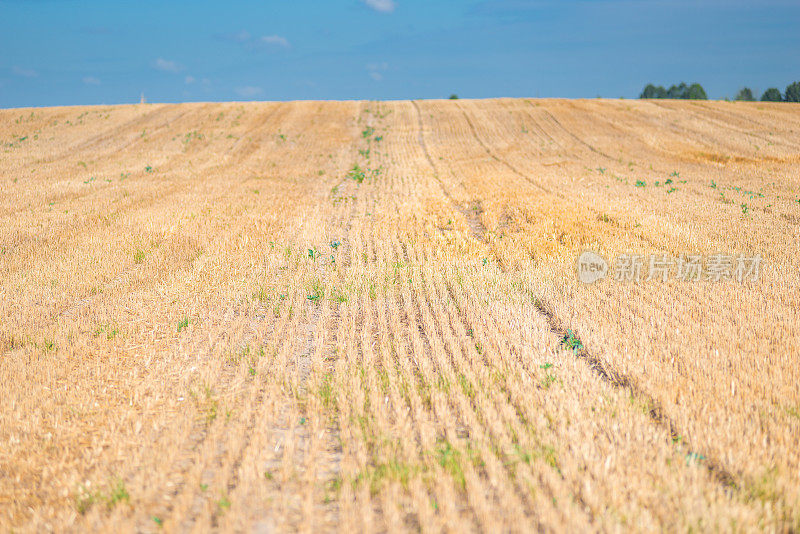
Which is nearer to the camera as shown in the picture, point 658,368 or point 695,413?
point 695,413

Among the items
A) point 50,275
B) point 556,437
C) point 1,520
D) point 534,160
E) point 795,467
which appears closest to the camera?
point 1,520

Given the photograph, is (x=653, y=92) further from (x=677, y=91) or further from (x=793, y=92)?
(x=793, y=92)

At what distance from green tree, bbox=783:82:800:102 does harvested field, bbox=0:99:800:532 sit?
5978 centimetres

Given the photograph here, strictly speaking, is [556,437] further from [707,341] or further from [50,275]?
[50,275]

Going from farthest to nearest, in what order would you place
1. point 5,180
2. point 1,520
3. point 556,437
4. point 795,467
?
1. point 5,180
2. point 556,437
3. point 795,467
4. point 1,520

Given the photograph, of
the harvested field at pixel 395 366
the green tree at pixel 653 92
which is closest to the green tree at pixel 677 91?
the green tree at pixel 653 92

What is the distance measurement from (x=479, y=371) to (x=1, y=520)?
4653 mm

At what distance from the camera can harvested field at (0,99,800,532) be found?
4.31 metres

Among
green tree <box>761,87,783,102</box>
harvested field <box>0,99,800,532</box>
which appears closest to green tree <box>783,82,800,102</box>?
green tree <box>761,87,783,102</box>

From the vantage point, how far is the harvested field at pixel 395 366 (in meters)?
4.31

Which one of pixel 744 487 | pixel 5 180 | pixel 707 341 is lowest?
pixel 744 487

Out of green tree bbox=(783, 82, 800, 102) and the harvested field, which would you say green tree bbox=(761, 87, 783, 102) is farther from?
the harvested field

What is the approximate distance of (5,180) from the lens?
21.4 meters

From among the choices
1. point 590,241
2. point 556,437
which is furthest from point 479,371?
point 590,241
